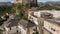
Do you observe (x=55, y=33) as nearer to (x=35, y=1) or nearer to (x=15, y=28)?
(x=15, y=28)

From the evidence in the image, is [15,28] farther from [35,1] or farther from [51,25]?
[35,1]

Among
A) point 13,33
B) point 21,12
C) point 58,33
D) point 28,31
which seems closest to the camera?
point 58,33

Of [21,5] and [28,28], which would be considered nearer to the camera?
[28,28]

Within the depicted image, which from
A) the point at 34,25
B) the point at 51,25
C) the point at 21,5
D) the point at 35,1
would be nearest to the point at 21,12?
the point at 21,5

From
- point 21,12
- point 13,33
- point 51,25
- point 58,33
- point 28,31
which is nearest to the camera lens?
point 58,33

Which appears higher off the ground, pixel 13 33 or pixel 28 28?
pixel 28 28

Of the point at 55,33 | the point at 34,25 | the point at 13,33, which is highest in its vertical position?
the point at 55,33

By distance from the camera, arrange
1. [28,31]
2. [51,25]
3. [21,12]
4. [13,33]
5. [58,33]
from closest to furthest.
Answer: [58,33], [51,25], [28,31], [13,33], [21,12]

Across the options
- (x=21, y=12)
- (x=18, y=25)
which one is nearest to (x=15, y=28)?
(x=18, y=25)

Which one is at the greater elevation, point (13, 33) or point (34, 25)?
point (34, 25)
